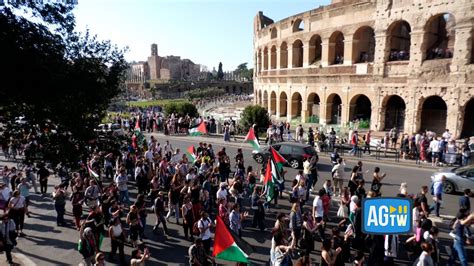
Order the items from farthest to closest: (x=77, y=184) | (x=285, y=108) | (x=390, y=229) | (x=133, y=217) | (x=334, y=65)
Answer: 1. (x=285, y=108)
2. (x=334, y=65)
3. (x=77, y=184)
4. (x=133, y=217)
5. (x=390, y=229)

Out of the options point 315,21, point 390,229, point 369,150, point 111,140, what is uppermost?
point 315,21

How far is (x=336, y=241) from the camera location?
8.13 m

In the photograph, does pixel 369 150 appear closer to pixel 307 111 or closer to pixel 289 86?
pixel 307 111

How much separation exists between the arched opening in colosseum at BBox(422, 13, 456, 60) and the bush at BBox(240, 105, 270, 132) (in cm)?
1321

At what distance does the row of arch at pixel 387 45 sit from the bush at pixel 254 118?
8.37 m

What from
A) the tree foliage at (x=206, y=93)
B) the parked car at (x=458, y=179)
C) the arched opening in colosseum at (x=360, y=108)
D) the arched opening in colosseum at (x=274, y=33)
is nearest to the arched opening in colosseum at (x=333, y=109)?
the arched opening in colosseum at (x=360, y=108)

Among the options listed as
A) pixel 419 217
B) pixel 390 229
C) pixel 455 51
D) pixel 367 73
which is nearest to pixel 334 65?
pixel 367 73

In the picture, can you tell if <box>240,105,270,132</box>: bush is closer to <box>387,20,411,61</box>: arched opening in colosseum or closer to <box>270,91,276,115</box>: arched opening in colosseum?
<box>387,20,411,61</box>: arched opening in colosseum

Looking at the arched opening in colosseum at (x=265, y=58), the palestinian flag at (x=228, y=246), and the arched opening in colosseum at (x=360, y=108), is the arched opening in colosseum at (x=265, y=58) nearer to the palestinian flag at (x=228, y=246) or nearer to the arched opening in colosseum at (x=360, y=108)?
the arched opening in colosseum at (x=360, y=108)

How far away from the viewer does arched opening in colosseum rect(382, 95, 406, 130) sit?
2995cm

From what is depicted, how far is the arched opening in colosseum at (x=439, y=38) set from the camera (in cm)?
2697

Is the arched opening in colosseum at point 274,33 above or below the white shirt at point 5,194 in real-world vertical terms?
above

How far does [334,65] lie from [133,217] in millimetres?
26933

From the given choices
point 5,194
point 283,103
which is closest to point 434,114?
point 283,103
